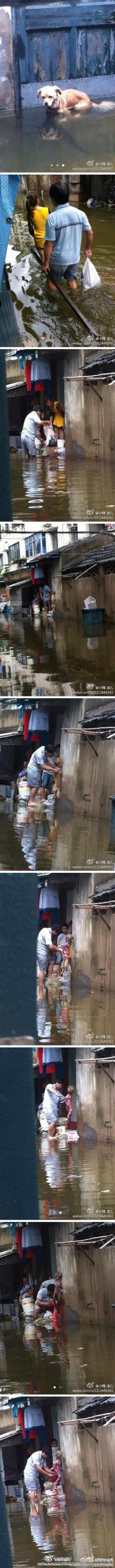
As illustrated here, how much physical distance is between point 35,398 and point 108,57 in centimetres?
111

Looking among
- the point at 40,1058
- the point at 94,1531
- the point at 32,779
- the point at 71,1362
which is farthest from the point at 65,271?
the point at 94,1531

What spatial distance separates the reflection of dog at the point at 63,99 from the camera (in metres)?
4.43

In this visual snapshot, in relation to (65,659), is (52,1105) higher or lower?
lower

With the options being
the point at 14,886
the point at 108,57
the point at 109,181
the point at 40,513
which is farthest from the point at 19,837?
the point at 108,57

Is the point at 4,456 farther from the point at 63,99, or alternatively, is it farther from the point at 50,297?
the point at 63,99

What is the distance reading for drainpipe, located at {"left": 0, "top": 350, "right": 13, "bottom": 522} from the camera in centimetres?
456

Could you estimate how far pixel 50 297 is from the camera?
14.9 feet

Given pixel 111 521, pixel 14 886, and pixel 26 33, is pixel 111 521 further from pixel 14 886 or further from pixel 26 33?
pixel 26 33

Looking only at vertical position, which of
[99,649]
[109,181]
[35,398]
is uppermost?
[109,181]

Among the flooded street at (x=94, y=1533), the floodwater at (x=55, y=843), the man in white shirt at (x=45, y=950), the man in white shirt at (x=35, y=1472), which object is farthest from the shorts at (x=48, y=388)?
the flooded street at (x=94, y=1533)

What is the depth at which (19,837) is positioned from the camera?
457 cm

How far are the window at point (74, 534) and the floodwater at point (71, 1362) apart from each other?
253 cm

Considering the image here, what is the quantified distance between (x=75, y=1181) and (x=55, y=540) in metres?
2.07

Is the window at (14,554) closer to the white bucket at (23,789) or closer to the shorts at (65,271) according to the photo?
the white bucket at (23,789)
